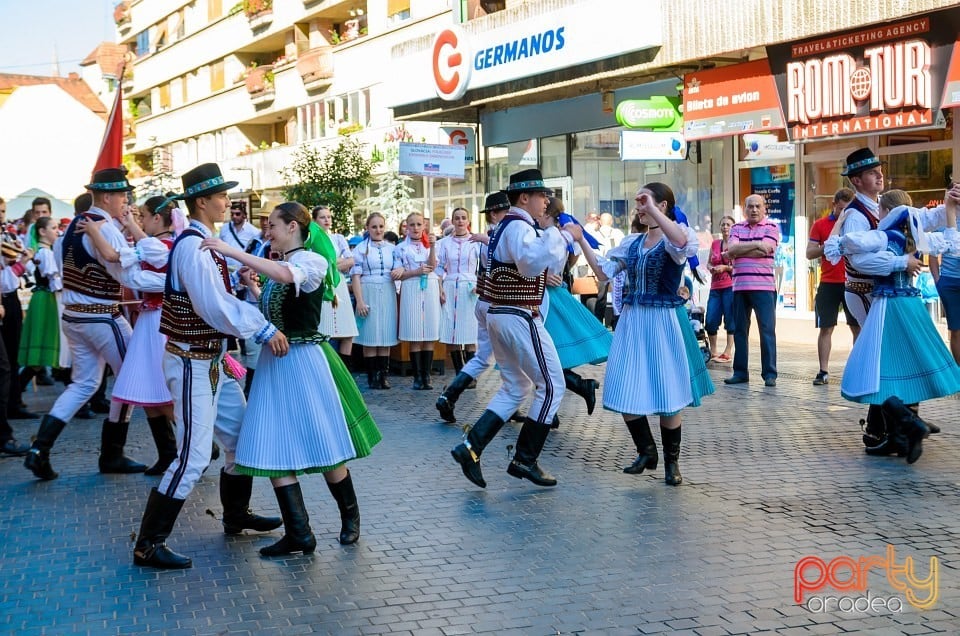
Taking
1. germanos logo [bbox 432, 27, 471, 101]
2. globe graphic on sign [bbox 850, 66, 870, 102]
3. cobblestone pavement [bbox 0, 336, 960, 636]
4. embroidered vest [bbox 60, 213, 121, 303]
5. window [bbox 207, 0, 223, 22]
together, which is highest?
window [bbox 207, 0, 223, 22]

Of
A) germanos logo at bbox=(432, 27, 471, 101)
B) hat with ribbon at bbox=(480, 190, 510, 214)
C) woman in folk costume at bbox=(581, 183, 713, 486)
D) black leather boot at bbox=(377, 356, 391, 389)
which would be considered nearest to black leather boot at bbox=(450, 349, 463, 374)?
black leather boot at bbox=(377, 356, 391, 389)

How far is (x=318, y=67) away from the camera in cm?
3712

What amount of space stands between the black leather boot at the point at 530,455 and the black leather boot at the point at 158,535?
2.43 meters

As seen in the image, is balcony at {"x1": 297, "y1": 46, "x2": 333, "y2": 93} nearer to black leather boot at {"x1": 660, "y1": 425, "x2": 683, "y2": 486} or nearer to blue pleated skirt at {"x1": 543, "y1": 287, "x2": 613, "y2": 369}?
blue pleated skirt at {"x1": 543, "y1": 287, "x2": 613, "y2": 369}

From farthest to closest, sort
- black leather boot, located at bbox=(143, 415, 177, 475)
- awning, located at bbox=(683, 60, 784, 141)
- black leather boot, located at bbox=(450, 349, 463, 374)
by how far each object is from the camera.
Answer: awning, located at bbox=(683, 60, 784, 141) < black leather boot, located at bbox=(450, 349, 463, 374) < black leather boot, located at bbox=(143, 415, 177, 475)

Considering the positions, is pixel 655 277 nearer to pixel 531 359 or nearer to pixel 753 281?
pixel 531 359

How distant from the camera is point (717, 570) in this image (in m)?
5.77

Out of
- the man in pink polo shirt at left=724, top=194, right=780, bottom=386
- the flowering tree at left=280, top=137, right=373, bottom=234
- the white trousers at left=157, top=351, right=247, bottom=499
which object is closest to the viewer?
the white trousers at left=157, top=351, right=247, bottom=499

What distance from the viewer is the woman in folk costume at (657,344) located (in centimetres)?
773

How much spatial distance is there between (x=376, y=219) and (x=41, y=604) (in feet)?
29.3

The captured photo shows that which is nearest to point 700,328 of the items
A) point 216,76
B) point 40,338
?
point 40,338

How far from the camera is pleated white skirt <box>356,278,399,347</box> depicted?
1394 cm

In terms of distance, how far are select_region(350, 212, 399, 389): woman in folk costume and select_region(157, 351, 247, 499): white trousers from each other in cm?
722

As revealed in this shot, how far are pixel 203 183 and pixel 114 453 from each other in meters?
3.27
